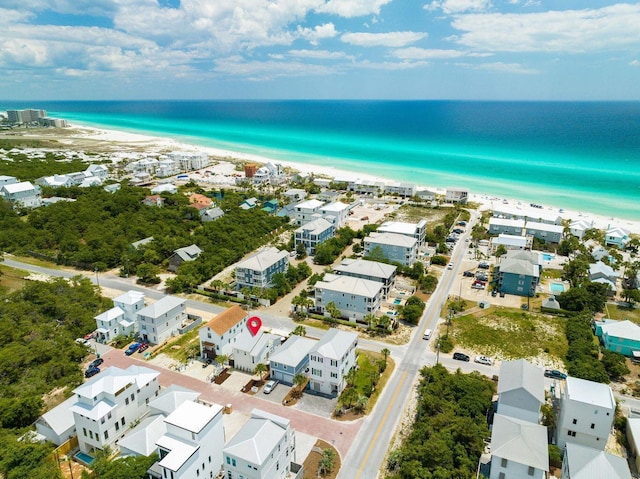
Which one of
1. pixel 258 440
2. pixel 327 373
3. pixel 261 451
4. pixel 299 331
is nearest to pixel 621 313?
pixel 327 373

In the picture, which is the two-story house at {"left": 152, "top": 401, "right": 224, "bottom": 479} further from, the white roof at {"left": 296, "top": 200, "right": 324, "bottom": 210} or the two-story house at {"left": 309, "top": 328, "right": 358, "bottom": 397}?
the white roof at {"left": 296, "top": 200, "right": 324, "bottom": 210}

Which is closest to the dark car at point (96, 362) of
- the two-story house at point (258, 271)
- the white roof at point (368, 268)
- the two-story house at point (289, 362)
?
the two-story house at point (289, 362)

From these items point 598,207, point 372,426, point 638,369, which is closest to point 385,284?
point 372,426

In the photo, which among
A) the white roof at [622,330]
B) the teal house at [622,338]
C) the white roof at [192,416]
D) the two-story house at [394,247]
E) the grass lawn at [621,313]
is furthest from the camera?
the two-story house at [394,247]

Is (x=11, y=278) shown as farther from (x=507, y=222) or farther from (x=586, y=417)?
(x=507, y=222)

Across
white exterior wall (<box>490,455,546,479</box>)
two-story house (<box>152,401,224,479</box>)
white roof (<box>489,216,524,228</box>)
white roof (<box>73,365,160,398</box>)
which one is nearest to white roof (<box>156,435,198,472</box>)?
two-story house (<box>152,401,224,479</box>)

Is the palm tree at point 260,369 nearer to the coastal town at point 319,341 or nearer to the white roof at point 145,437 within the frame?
the coastal town at point 319,341
